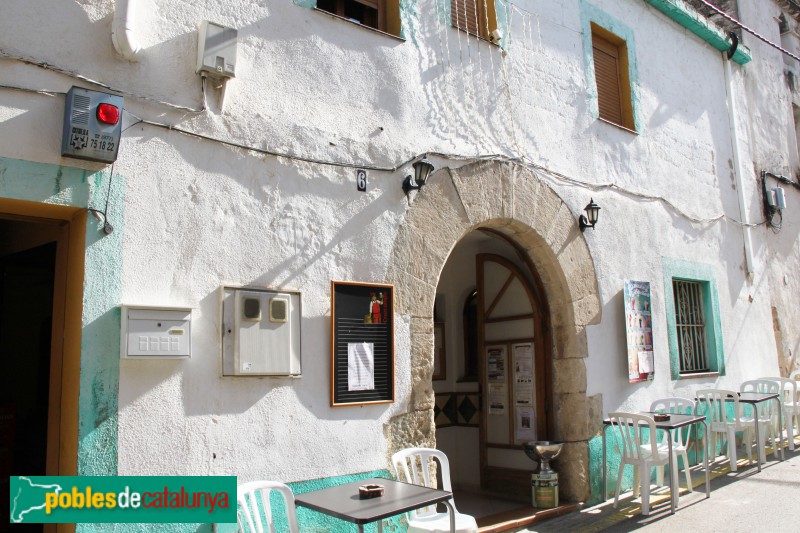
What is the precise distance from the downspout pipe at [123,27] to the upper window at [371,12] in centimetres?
173

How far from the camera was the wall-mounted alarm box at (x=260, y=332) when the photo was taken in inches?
148

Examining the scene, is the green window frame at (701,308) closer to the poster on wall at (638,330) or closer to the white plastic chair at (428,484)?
the poster on wall at (638,330)

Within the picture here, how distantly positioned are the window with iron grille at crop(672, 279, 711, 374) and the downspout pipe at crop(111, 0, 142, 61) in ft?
19.6

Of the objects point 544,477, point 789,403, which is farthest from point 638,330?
point 789,403

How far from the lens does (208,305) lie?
373 cm

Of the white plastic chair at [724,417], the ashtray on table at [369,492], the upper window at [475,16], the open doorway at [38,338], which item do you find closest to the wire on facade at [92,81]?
the open doorway at [38,338]

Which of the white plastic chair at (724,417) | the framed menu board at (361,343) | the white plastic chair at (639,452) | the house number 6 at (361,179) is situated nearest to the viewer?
the framed menu board at (361,343)

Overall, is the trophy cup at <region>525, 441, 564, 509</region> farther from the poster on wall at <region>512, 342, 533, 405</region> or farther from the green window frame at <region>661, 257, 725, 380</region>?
the green window frame at <region>661, 257, 725, 380</region>

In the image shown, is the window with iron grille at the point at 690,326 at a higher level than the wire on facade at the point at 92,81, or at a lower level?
lower

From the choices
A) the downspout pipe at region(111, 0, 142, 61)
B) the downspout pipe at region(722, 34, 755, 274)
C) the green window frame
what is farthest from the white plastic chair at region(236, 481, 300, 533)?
the downspout pipe at region(722, 34, 755, 274)

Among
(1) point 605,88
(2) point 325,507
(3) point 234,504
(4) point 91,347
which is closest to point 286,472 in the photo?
(3) point 234,504

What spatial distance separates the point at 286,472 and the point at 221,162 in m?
1.89

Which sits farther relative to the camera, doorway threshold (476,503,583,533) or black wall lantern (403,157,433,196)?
doorway threshold (476,503,583,533)

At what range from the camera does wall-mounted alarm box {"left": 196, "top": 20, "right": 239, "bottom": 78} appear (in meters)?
3.82
